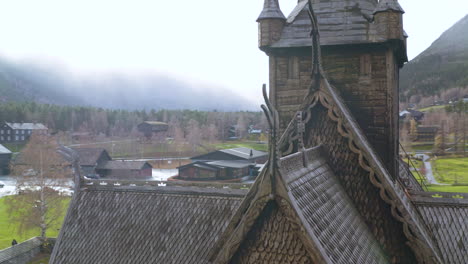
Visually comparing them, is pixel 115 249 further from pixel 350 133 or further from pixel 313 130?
pixel 350 133

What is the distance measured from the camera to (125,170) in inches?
2308

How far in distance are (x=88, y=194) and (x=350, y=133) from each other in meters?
10.4

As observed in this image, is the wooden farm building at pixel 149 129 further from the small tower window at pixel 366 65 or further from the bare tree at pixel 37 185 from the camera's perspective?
the small tower window at pixel 366 65

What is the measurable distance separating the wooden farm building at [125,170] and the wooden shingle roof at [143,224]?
43.3 meters

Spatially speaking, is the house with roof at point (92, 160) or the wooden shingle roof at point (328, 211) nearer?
the wooden shingle roof at point (328, 211)

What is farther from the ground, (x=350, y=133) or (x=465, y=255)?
(x=350, y=133)

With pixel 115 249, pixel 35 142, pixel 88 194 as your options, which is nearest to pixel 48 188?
pixel 35 142

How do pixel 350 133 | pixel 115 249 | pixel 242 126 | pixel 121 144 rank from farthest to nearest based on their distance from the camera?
pixel 242 126 → pixel 121 144 → pixel 115 249 → pixel 350 133

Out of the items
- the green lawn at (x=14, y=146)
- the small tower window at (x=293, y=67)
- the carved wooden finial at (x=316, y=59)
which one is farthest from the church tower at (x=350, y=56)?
the green lawn at (x=14, y=146)

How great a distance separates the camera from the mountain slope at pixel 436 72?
157250 mm

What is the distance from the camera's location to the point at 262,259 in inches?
251

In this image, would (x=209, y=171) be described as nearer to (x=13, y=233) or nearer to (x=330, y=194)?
(x=13, y=233)

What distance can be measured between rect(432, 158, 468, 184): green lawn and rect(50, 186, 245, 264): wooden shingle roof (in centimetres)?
4587

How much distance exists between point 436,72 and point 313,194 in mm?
188739
